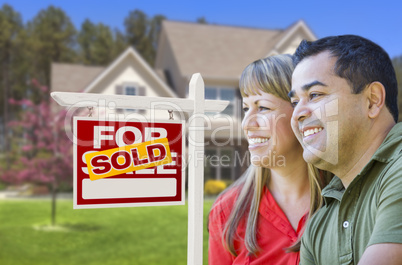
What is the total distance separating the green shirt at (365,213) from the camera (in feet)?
5.14

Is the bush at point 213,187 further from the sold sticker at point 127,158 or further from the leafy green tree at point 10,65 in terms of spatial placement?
the leafy green tree at point 10,65

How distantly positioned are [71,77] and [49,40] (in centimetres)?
1073

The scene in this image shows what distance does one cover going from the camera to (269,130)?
2.62 meters

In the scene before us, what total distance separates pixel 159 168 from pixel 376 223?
1353 mm

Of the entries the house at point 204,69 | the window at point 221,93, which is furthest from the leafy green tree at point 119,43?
the window at point 221,93

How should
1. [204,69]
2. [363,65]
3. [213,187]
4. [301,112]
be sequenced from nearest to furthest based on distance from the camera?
[363,65] < [301,112] < [213,187] < [204,69]

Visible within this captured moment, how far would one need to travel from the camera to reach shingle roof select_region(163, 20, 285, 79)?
1625cm

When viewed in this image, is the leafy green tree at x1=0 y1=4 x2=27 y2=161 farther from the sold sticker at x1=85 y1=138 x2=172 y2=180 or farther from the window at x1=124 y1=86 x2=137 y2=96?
the sold sticker at x1=85 y1=138 x2=172 y2=180

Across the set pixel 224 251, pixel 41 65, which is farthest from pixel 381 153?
pixel 41 65

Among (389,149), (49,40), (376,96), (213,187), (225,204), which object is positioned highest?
(49,40)

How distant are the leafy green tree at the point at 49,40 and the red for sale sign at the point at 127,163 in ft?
78.2

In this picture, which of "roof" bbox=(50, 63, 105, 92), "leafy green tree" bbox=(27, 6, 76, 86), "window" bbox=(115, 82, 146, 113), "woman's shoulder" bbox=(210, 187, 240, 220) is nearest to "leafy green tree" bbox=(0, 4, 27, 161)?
"leafy green tree" bbox=(27, 6, 76, 86)

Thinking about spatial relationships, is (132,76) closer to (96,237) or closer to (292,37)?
(292,37)

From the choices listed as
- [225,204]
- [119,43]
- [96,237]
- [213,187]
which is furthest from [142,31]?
[225,204]
